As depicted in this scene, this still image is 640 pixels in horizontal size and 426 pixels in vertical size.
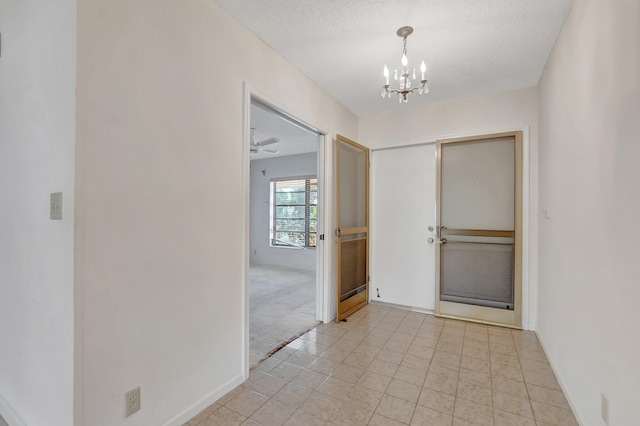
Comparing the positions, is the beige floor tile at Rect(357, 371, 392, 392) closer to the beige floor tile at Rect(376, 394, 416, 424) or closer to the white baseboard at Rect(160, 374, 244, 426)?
the beige floor tile at Rect(376, 394, 416, 424)

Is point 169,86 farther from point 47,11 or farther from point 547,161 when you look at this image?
point 547,161

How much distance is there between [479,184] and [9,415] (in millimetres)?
4312

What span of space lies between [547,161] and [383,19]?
189 centimetres

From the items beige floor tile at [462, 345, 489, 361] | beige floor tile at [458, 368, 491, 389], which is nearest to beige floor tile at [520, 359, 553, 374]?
beige floor tile at [462, 345, 489, 361]

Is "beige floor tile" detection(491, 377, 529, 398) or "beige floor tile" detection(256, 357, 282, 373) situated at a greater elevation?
"beige floor tile" detection(491, 377, 529, 398)

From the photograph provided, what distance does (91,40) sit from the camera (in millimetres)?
1331

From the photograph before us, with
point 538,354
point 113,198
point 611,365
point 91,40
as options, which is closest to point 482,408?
point 611,365

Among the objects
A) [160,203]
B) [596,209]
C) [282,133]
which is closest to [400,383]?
[596,209]

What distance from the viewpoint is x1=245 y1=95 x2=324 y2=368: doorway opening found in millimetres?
4754

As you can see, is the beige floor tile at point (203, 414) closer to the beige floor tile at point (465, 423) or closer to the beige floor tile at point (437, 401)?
the beige floor tile at point (437, 401)

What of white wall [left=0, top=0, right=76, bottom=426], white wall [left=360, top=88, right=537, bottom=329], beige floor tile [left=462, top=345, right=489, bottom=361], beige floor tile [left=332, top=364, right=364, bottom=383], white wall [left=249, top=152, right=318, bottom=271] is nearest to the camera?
white wall [left=0, top=0, right=76, bottom=426]

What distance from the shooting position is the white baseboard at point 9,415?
168 cm

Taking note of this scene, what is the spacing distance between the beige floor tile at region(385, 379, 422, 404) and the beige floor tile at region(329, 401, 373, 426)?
0.28 metres

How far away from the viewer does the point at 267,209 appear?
7.47 meters
